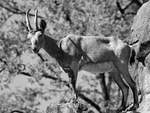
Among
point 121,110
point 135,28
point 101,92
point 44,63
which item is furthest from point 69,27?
point 121,110

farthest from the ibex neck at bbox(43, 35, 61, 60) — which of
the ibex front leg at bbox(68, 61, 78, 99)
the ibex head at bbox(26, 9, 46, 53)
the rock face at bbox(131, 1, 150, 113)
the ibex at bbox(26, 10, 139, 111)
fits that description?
Result: the rock face at bbox(131, 1, 150, 113)

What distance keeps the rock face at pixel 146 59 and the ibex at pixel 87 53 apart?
0.44m

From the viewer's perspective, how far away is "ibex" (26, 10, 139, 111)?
8539 mm

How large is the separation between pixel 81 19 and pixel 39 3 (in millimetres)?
2327

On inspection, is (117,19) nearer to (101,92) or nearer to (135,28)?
(101,92)

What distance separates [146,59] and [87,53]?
6.64ft

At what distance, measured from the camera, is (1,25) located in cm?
2069

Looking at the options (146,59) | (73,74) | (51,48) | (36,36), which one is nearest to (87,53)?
(73,74)

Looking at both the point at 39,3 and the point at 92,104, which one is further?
the point at 39,3

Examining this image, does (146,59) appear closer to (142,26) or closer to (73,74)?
(142,26)

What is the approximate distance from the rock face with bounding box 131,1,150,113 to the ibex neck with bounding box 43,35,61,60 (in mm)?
2051

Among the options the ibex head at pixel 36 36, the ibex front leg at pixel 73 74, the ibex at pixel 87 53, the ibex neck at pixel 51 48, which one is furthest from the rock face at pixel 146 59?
the ibex head at pixel 36 36

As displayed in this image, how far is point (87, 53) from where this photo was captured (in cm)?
871

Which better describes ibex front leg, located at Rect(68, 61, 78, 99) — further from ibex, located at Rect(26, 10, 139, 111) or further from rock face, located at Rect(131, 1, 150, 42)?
rock face, located at Rect(131, 1, 150, 42)
